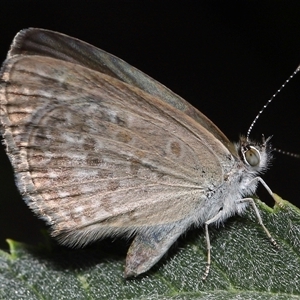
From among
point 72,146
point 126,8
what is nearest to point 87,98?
point 72,146

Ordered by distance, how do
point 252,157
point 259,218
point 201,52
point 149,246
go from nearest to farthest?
point 259,218
point 149,246
point 252,157
point 201,52

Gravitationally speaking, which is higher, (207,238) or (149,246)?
(207,238)

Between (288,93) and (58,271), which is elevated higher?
(288,93)

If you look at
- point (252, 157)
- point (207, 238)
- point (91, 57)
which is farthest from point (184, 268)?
point (91, 57)

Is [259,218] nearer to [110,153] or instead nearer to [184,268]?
[184,268]

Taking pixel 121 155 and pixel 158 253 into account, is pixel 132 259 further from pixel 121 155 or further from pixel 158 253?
pixel 121 155

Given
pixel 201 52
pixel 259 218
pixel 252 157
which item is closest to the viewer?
pixel 259 218
